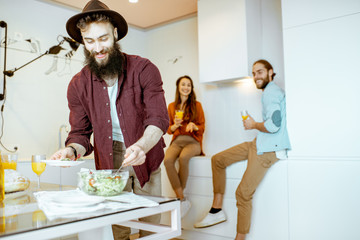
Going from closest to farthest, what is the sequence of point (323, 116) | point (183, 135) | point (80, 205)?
point (80, 205), point (323, 116), point (183, 135)

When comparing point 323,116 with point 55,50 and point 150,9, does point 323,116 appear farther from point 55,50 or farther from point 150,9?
point 55,50

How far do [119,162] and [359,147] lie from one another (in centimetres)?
184

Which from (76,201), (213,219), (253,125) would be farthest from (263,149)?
(76,201)

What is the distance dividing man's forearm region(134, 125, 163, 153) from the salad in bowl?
34cm

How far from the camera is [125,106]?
1.72m

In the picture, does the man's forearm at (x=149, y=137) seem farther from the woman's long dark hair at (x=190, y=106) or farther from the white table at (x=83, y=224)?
the woman's long dark hair at (x=190, y=106)

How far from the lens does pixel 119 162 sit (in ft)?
5.94

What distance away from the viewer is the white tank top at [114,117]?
1771 mm

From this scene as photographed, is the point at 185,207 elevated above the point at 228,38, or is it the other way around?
the point at 228,38

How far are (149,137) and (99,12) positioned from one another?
69 centimetres

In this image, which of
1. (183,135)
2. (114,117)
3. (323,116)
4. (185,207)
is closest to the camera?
(114,117)

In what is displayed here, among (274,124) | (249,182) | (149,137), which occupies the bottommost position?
(249,182)

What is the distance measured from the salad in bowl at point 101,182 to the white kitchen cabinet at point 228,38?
2.61 m

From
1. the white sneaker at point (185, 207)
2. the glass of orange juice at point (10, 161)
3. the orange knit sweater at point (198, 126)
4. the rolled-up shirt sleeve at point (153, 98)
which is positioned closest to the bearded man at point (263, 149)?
the white sneaker at point (185, 207)
